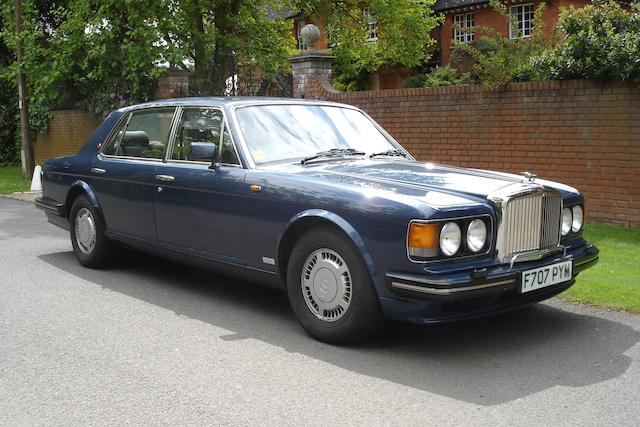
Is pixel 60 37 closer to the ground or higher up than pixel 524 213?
higher up

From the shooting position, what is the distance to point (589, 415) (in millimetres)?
3873

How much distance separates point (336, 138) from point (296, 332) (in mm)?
1754

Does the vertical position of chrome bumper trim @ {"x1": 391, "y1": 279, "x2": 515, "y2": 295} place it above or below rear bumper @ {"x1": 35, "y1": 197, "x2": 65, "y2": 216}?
below

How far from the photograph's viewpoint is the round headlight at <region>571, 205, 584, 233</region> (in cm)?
552

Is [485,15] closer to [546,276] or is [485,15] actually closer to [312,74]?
[312,74]

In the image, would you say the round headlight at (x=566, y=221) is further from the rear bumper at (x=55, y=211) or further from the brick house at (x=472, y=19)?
the brick house at (x=472, y=19)

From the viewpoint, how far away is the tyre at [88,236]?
24.6 feet

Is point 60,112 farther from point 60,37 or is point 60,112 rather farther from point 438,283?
point 438,283

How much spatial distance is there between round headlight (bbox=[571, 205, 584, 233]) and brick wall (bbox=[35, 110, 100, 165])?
1619cm

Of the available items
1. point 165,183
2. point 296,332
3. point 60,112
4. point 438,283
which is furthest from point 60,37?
point 438,283

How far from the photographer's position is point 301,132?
623cm

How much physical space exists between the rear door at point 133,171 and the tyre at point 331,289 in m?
2.00

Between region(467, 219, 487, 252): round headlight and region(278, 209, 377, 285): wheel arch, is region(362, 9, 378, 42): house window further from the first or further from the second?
region(467, 219, 487, 252): round headlight

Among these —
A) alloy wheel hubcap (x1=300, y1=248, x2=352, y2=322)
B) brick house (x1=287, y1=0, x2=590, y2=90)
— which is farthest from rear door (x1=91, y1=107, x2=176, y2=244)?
brick house (x1=287, y1=0, x2=590, y2=90)
